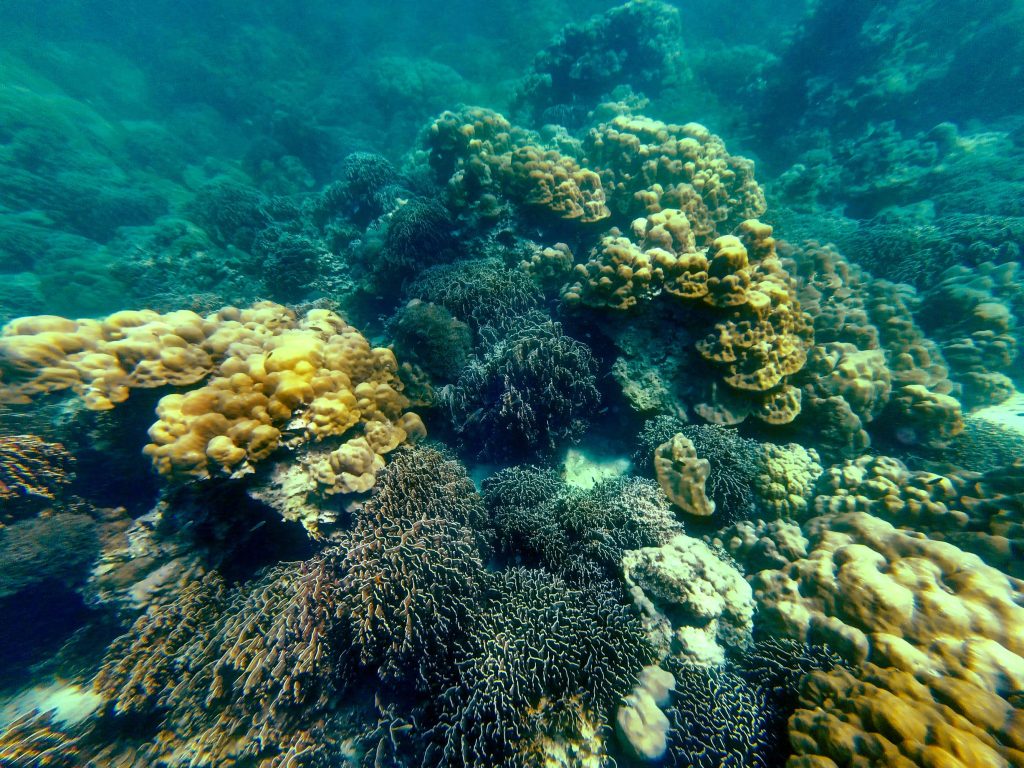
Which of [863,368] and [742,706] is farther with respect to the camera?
[863,368]

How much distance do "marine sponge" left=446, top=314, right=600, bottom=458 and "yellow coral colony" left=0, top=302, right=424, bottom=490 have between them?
3.62ft


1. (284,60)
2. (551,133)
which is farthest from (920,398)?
(284,60)

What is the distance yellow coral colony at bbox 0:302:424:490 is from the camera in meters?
3.73

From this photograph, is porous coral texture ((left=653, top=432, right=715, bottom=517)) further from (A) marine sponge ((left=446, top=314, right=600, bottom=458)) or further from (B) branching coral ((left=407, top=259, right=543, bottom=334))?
(B) branching coral ((left=407, top=259, right=543, bottom=334))

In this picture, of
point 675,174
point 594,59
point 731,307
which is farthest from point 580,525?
point 594,59

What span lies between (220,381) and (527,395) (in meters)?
3.58

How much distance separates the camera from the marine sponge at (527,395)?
5242 millimetres

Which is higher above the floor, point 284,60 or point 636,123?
point 284,60

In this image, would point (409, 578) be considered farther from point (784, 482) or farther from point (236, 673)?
point (784, 482)

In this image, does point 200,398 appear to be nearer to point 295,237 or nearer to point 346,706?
point 346,706

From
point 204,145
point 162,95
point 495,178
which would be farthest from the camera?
point 162,95

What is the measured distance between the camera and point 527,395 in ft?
17.2

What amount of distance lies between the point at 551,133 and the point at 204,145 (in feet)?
75.1

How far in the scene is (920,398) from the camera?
5.48 m
